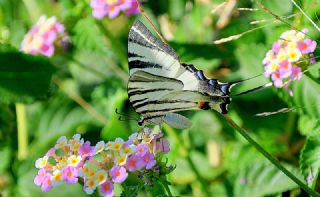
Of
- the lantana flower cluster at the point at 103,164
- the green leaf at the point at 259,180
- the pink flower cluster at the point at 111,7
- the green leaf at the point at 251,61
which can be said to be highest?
the pink flower cluster at the point at 111,7

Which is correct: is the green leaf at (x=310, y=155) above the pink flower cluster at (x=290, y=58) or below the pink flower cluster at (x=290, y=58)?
below

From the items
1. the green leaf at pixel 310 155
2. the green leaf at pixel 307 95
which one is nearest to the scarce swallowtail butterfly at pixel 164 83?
the green leaf at pixel 310 155

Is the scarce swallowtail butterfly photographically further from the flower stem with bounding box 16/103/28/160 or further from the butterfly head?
the flower stem with bounding box 16/103/28/160

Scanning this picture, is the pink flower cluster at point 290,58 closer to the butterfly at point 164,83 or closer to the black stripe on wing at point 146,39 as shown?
the butterfly at point 164,83

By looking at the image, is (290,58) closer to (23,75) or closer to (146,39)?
(146,39)

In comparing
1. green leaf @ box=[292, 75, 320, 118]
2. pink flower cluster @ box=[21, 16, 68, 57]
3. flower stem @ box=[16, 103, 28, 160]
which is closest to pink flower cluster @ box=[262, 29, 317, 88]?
green leaf @ box=[292, 75, 320, 118]
